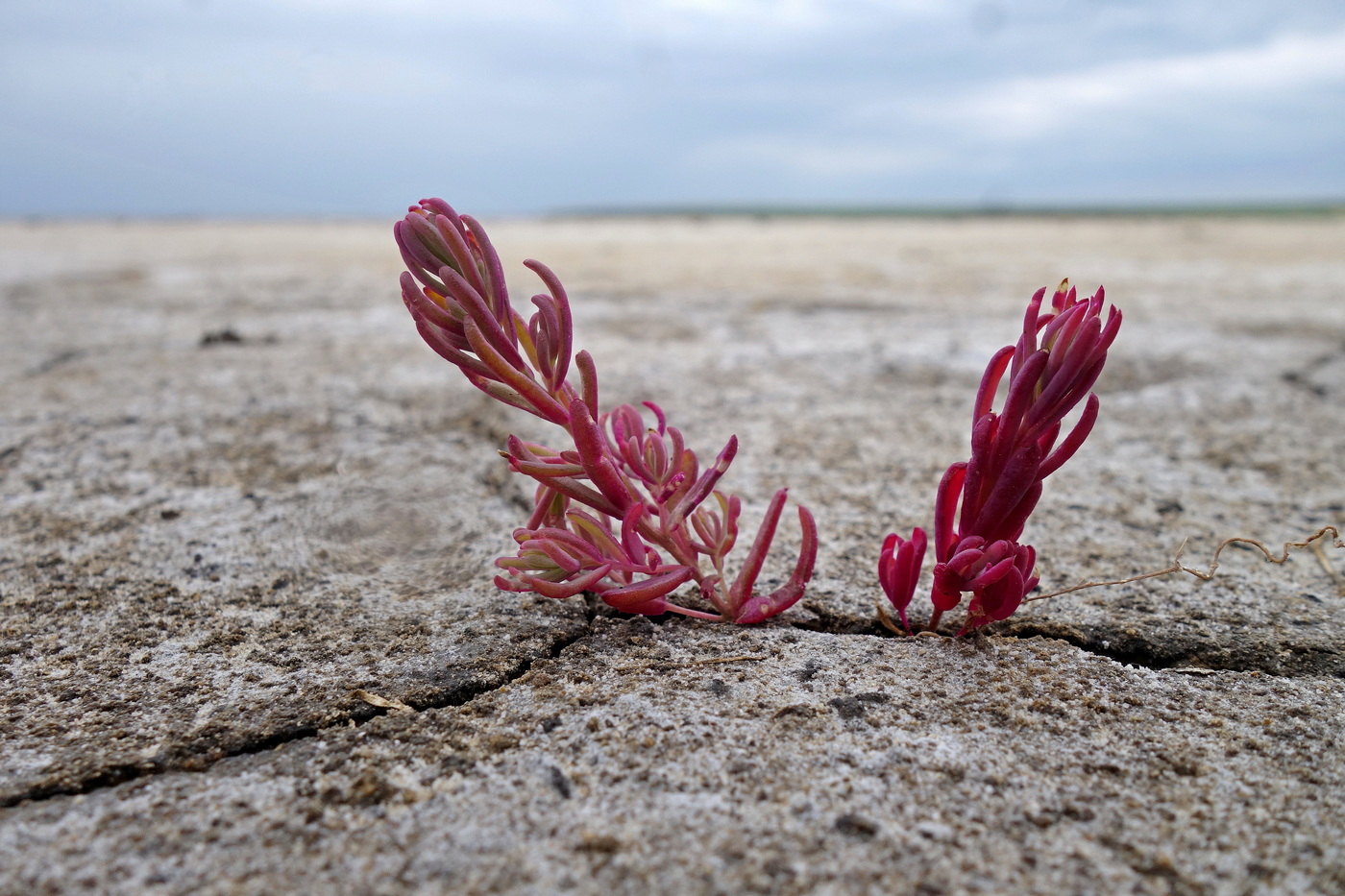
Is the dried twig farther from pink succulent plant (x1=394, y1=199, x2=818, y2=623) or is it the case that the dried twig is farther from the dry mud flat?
pink succulent plant (x1=394, y1=199, x2=818, y2=623)

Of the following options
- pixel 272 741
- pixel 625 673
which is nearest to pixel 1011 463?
pixel 625 673

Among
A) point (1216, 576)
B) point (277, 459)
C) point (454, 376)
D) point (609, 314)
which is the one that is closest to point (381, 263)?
point (609, 314)

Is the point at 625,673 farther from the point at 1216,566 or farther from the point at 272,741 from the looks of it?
the point at 1216,566

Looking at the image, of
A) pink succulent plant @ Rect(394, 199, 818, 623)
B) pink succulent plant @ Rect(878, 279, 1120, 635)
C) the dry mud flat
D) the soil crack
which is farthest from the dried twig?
the soil crack

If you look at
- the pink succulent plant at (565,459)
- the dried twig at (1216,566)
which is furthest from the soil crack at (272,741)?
the dried twig at (1216,566)

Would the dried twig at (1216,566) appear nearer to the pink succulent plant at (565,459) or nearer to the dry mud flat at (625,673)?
the dry mud flat at (625,673)
